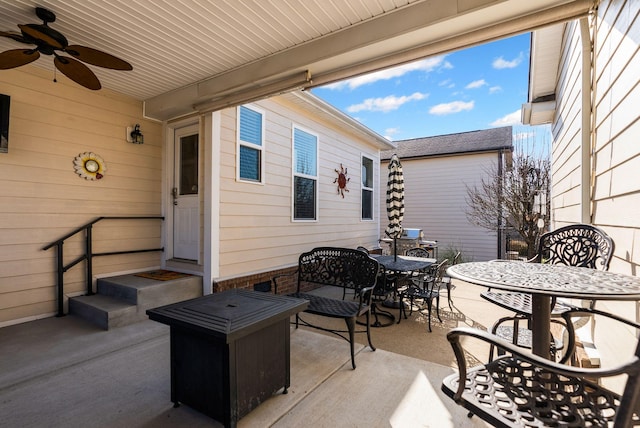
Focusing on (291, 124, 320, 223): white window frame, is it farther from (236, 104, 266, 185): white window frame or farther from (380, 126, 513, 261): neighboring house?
(380, 126, 513, 261): neighboring house

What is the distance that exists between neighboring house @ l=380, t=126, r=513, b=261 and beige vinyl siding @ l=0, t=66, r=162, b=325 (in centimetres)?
924

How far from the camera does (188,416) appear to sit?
2047mm

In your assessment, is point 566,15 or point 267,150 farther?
point 267,150

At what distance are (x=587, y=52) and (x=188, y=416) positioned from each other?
4403 millimetres

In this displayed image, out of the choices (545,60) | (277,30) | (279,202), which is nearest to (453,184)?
(545,60)

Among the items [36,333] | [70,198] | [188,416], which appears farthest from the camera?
[70,198]

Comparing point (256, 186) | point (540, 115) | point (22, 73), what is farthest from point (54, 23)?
point (540, 115)

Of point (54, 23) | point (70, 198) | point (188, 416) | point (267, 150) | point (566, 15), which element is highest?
point (54, 23)

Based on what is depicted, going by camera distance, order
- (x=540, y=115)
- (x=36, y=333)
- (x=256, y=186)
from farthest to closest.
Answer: (x=540, y=115)
(x=256, y=186)
(x=36, y=333)

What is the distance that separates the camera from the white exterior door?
4613 mm

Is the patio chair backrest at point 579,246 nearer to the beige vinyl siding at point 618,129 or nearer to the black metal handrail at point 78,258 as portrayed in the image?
the beige vinyl siding at point 618,129

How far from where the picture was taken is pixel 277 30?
2891mm

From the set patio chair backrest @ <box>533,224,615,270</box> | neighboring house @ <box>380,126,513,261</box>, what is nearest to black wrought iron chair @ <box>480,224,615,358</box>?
patio chair backrest @ <box>533,224,615,270</box>

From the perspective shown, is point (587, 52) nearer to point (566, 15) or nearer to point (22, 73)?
point (566, 15)
